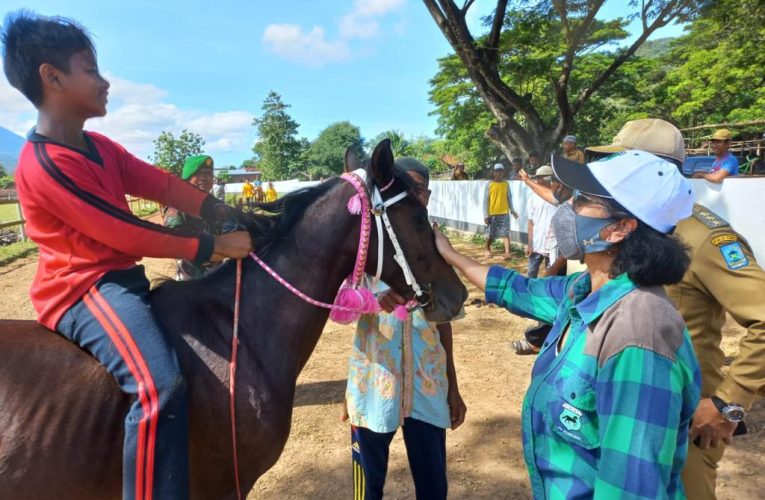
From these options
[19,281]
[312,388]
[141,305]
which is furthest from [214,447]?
[19,281]

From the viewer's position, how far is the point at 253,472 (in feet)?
6.77

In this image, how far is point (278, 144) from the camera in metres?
72.7

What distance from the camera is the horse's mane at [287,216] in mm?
2191

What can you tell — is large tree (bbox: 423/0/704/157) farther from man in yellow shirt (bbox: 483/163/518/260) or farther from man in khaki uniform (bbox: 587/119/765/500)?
man in khaki uniform (bbox: 587/119/765/500)

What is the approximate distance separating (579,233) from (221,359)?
1.58m

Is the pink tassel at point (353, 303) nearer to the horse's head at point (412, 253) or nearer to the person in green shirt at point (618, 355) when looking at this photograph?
the horse's head at point (412, 253)

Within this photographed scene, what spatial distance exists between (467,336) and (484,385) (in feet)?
4.84

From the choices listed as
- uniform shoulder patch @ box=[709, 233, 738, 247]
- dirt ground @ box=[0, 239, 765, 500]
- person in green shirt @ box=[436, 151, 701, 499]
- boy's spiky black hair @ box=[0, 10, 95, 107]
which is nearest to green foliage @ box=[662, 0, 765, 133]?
dirt ground @ box=[0, 239, 765, 500]

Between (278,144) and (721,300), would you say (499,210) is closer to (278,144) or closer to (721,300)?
(721,300)

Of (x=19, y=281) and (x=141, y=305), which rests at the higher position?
(x=141, y=305)

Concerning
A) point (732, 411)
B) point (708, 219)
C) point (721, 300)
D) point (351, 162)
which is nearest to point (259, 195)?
point (351, 162)

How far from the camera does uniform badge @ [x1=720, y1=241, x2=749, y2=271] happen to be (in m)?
1.93

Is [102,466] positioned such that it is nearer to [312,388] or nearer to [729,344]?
[312,388]

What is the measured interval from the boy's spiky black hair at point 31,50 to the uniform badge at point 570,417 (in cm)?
245
